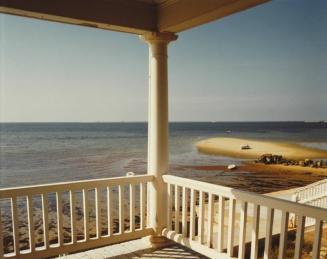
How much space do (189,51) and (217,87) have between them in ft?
35.8

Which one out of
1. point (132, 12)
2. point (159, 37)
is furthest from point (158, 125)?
point (132, 12)

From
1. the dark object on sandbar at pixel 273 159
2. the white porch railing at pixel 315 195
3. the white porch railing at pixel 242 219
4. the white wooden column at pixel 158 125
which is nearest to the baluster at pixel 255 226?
the white porch railing at pixel 242 219

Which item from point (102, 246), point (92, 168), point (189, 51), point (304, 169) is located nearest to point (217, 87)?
point (189, 51)

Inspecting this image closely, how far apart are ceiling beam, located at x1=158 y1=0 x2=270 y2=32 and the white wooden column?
0.65ft

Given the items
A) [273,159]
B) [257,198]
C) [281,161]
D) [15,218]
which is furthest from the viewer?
[273,159]

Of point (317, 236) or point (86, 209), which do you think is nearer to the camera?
point (317, 236)

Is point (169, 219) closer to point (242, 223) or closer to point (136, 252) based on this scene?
point (136, 252)

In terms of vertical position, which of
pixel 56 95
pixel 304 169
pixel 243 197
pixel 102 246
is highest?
pixel 56 95

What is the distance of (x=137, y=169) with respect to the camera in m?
19.2

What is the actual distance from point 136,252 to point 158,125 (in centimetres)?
140

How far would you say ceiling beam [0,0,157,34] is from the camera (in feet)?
7.15

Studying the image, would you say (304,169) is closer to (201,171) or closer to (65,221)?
(201,171)

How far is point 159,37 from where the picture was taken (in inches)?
114

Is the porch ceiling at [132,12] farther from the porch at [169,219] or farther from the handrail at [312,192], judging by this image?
the handrail at [312,192]
